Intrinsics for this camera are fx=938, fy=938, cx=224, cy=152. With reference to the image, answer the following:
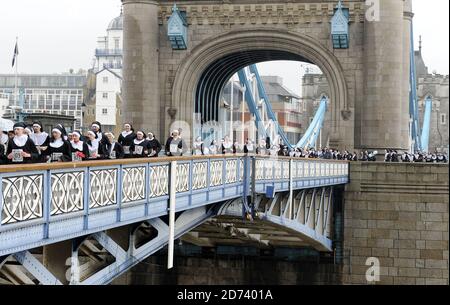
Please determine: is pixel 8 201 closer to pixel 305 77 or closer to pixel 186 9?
pixel 186 9

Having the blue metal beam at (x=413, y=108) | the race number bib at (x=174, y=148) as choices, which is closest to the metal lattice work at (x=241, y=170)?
the race number bib at (x=174, y=148)

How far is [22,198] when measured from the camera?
9.10 m

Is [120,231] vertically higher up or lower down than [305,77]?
lower down

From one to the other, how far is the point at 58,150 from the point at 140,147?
392 centimetres

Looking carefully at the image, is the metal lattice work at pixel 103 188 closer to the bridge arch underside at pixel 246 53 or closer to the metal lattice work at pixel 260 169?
the metal lattice work at pixel 260 169

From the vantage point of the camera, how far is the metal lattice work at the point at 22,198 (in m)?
8.79

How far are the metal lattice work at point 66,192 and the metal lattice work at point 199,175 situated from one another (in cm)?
464

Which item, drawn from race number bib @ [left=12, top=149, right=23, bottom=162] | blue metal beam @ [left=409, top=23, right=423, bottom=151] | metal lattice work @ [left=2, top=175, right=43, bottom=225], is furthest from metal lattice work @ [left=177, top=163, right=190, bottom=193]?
blue metal beam @ [left=409, top=23, right=423, bottom=151]
